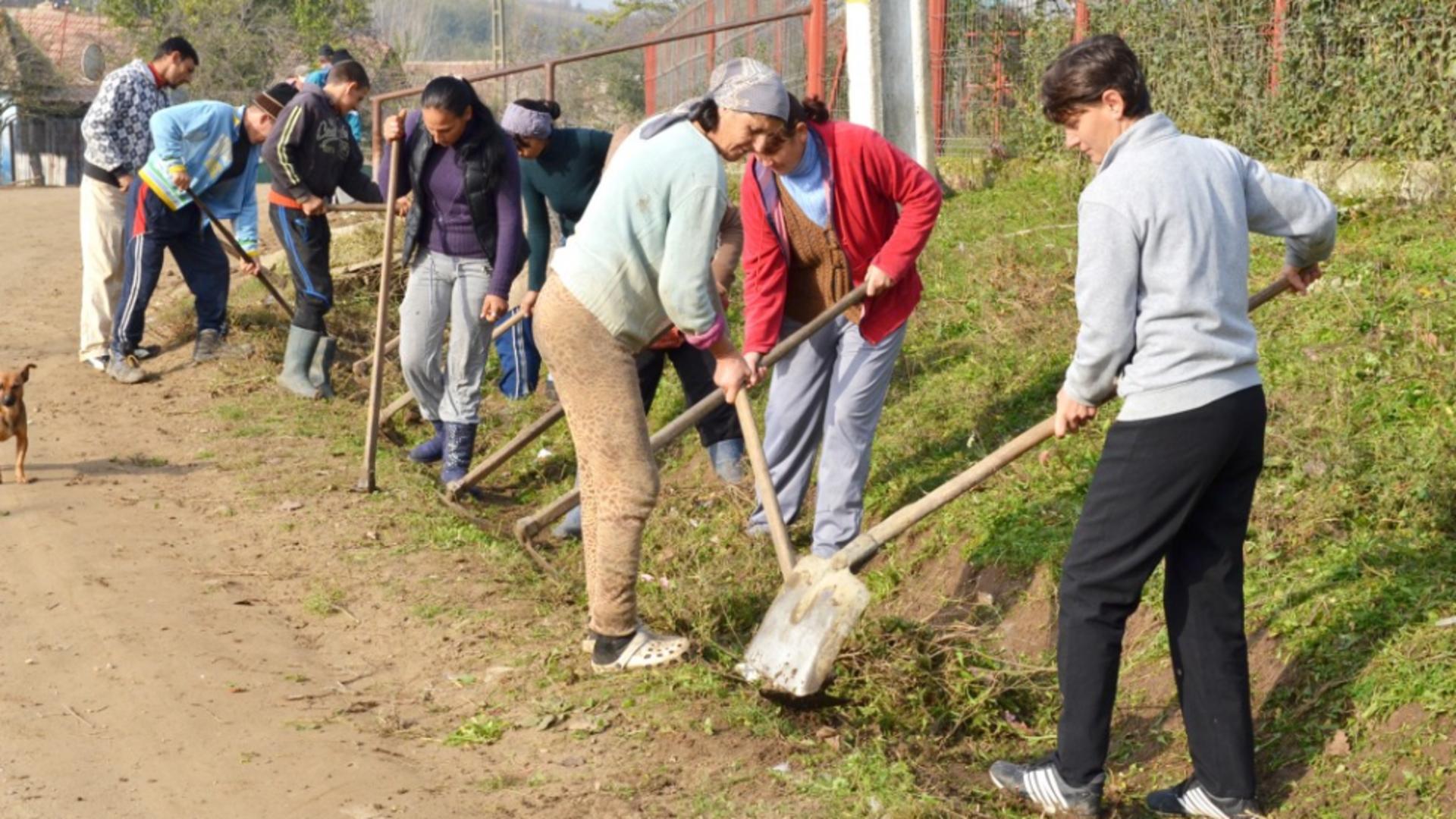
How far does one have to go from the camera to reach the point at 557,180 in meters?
A: 7.70

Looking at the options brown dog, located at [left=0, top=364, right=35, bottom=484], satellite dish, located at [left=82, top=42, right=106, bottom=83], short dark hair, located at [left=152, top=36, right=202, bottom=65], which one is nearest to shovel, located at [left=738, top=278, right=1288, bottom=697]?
brown dog, located at [left=0, top=364, right=35, bottom=484]

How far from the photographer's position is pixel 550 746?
14.9 feet

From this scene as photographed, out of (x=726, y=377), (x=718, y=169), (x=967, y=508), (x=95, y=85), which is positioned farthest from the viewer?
(x=95, y=85)

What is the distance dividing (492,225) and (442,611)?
2205mm

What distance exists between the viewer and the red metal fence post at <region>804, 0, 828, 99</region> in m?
11.8

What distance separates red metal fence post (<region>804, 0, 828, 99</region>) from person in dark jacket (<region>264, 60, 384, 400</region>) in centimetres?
413

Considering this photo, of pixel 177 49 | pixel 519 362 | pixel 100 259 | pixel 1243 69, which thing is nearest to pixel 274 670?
pixel 519 362

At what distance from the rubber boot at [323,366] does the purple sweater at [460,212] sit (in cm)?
232

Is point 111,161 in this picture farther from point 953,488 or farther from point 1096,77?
point 1096,77

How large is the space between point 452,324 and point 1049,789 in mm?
4155

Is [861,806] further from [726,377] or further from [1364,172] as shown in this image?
[1364,172]

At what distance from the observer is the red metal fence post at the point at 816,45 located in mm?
11844

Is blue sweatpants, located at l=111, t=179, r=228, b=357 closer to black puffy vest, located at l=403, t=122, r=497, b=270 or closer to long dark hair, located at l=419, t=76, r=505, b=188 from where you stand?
black puffy vest, located at l=403, t=122, r=497, b=270

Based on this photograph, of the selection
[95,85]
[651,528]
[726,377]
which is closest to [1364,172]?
[651,528]
